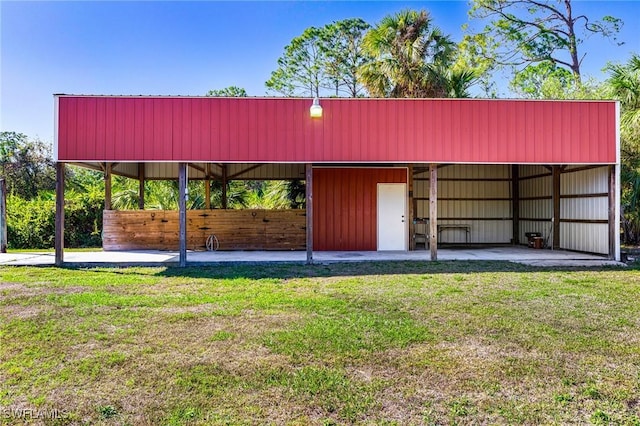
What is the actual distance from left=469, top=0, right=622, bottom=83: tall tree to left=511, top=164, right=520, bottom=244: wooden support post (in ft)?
31.2

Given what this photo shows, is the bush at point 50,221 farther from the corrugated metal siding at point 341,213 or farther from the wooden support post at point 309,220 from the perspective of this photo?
the wooden support post at point 309,220

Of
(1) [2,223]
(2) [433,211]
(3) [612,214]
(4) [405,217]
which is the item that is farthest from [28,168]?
(3) [612,214]

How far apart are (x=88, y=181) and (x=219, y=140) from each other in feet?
53.7

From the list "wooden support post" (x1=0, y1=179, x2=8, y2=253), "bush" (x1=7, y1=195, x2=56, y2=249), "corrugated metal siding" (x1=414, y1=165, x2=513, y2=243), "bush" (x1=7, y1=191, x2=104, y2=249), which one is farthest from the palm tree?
"wooden support post" (x1=0, y1=179, x2=8, y2=253)

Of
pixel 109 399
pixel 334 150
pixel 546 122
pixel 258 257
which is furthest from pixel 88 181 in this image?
pixel 109 399

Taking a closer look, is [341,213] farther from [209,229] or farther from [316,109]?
[316,109]

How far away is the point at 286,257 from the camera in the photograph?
10070 millimetres

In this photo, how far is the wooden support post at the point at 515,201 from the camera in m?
13.7

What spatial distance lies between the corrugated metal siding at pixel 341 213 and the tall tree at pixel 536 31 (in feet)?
47.2

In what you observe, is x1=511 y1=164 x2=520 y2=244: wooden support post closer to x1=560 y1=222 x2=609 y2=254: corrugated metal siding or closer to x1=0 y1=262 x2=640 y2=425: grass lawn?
x1=560 y1=222 x2=609 y2=254: corrugated metal siding

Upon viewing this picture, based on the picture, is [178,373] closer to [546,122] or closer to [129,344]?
[129,344]

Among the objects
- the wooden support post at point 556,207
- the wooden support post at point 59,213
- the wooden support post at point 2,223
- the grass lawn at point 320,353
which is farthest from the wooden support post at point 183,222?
the wooden support post at point 556,207

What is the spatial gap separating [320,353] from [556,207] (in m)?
10.2

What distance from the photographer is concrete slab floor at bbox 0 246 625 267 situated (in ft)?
30.2
